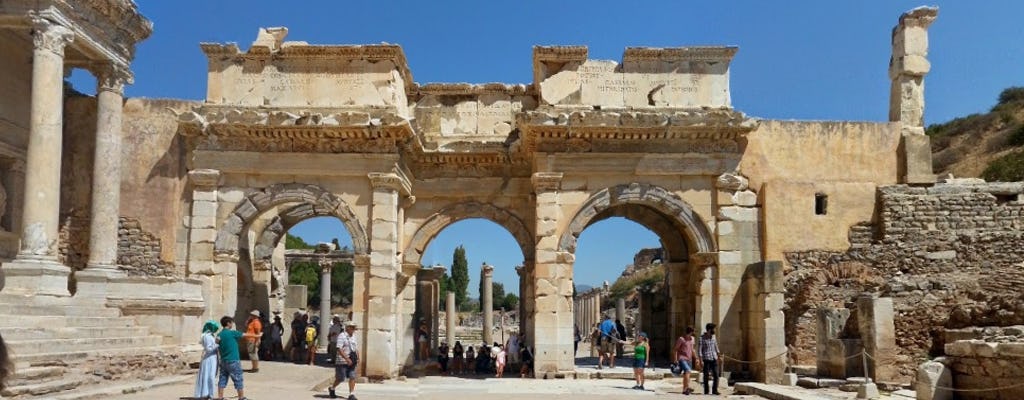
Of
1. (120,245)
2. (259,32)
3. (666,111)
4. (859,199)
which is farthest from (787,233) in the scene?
(120,245)

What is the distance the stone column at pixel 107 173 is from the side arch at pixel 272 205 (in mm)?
1950

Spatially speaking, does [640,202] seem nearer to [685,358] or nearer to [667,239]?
[667,239]

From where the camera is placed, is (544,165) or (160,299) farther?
(544,165)

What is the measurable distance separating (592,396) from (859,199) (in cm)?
804

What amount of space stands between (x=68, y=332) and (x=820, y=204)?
14.3 m

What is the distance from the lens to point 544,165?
59.2 feet

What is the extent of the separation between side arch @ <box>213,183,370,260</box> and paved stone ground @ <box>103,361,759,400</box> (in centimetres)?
240

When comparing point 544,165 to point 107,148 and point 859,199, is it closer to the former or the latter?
point 859,199

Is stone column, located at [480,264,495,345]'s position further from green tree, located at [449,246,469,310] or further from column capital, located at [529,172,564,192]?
green tree, located at [449,246,469,310]

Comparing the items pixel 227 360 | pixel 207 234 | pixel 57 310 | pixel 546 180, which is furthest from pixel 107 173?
pixel 546 180

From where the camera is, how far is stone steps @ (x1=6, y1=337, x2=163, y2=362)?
11.7 m

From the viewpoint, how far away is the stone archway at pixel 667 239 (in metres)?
18.1

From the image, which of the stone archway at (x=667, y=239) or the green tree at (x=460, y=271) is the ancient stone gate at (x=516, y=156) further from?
the green tree at (x=460, y=271)

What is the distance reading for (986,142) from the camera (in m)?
46.1
